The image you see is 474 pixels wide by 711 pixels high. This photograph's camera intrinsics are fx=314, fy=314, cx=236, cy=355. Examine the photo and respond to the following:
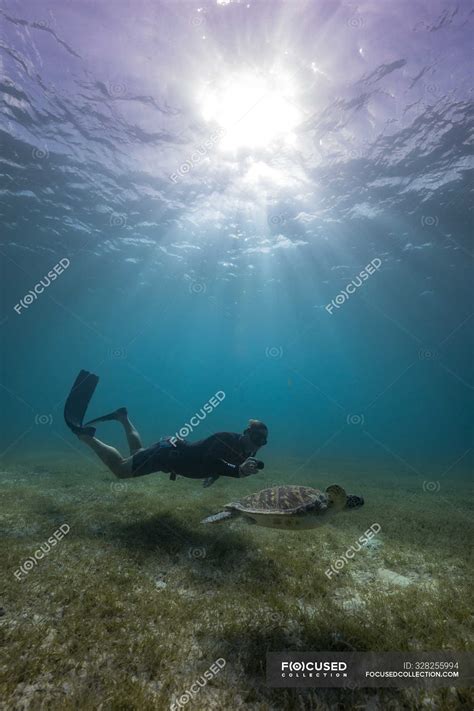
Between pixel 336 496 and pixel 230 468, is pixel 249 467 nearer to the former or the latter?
pixel 230 468

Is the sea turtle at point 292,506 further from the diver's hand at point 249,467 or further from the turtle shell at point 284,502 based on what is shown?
the diver's hand at point 249,467

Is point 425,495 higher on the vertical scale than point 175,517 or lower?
higher

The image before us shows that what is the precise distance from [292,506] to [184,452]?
386 cm

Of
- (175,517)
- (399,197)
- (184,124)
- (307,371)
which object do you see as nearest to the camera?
(175,517)

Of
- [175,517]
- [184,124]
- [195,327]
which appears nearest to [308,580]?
[175,517]

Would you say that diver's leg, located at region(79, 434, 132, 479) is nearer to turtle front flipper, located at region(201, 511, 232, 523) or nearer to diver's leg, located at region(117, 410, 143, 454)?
diver's leg, located at region(117, 410, 143, 454)

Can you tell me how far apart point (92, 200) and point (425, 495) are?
99.7 ft

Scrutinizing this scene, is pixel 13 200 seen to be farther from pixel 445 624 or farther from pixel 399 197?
pixel 445 624

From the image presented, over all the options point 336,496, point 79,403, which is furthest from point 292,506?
point 79,403

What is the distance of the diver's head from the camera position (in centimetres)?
769

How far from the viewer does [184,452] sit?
8.71 meters

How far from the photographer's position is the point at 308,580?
5.71 metres

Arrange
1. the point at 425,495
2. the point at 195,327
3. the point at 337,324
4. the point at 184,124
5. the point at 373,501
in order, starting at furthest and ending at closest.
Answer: the point at 195,327 → the point at 337,324 → the point at 184,124 → the point at 425,495 → the point at 373,501

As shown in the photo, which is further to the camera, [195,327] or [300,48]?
[195,327]
